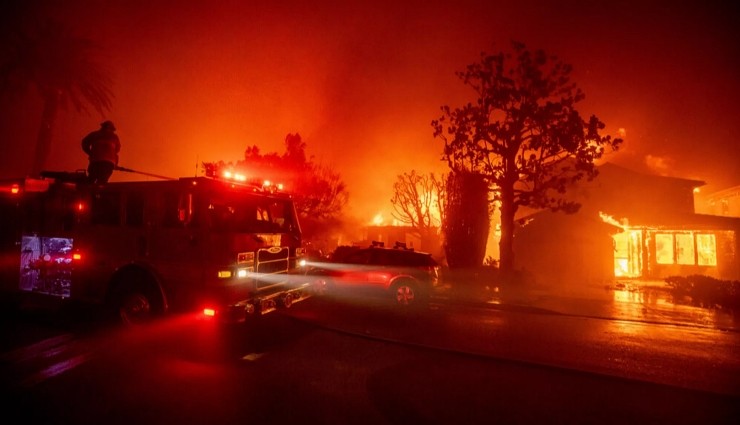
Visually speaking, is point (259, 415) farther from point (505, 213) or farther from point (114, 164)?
point (505, 213)

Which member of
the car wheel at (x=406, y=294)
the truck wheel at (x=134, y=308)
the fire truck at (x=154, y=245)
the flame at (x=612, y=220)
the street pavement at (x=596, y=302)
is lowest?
the street pavement at (x=596, y=302)

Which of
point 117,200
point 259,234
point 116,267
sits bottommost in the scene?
point 116,267

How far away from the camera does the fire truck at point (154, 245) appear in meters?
6.08

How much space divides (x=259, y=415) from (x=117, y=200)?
4773mm

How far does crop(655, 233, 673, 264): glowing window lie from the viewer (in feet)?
74.3

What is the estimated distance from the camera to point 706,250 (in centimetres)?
2222

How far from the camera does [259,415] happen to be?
4285mm

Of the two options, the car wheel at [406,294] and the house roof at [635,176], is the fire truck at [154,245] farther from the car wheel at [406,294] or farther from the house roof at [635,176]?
the house roof at [635,176]

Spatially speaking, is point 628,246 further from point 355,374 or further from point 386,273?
point 355,374

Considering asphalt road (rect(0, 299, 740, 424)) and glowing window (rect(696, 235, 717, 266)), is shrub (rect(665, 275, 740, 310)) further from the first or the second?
glowing window (rect(696, 235, 717, 266))

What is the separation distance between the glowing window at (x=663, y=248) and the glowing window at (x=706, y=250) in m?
1.29

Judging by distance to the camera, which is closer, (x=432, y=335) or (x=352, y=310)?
(x=432, y=335)

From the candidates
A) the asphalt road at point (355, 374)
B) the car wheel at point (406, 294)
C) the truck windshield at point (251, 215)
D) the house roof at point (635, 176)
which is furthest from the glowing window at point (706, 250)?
the truck windshield at point (251, 215)

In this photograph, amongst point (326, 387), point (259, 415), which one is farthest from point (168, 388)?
point (326, 387)
